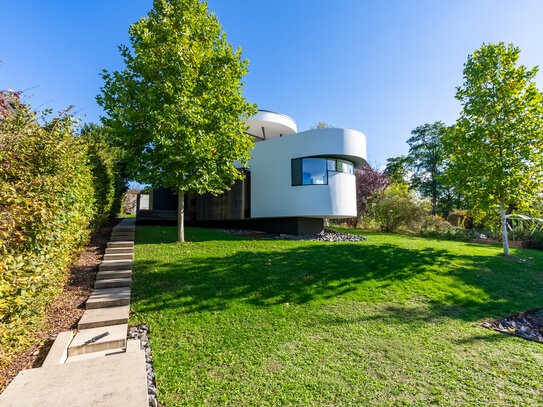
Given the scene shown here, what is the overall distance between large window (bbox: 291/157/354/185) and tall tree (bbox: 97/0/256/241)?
187 inches

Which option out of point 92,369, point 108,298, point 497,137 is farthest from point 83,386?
point 497,137

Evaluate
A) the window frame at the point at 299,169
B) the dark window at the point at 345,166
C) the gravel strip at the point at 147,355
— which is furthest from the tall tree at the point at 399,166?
the gravel strip at the point at 147,355

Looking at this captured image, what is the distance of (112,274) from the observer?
5652mm

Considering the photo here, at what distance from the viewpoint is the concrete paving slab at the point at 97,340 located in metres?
3.43

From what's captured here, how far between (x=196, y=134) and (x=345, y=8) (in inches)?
311

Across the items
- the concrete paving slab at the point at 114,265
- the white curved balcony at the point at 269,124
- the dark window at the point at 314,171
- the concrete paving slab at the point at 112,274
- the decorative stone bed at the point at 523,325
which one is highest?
the white curved balcony at the point at 269,124

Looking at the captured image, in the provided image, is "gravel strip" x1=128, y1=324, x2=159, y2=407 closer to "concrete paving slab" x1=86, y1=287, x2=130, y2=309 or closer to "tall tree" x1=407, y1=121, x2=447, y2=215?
"concrete paving slab" x1=86, y1=287, x2=130, y2=309

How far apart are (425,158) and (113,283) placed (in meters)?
39.0

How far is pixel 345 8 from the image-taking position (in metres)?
9.84

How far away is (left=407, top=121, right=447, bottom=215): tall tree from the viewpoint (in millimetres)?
A: 33084

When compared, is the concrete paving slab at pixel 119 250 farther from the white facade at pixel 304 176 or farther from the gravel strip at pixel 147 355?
the white facade at pixel 304 176

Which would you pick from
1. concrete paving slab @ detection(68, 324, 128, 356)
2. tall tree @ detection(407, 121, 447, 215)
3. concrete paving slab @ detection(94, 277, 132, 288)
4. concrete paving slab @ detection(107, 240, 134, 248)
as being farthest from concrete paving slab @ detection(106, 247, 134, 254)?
tall tree @ detection(407, 121, 447, 215)

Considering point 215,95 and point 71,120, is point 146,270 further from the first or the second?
point 215,95

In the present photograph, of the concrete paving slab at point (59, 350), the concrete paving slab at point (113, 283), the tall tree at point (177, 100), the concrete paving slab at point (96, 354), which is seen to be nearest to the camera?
the concrete paving slab at point (59, 350)
